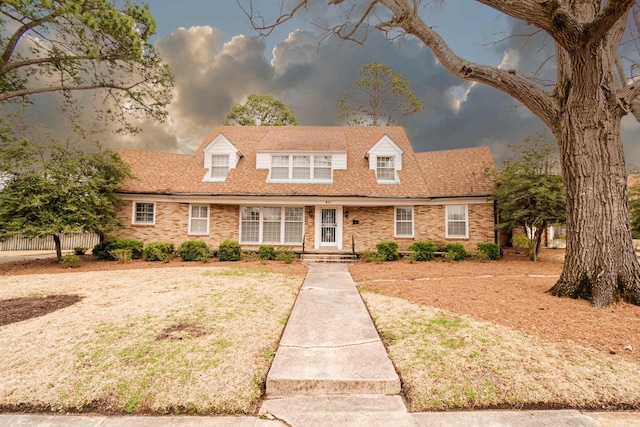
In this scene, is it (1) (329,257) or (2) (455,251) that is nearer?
(2) (455,251)

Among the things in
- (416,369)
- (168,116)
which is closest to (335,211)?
(168,116)

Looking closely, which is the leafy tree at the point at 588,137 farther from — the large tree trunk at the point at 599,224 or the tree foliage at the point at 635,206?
the tree foliage at the point at 635,206

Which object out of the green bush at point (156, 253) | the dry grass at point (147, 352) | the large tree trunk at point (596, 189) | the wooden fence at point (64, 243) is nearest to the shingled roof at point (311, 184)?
the green bush at point (156, 253)

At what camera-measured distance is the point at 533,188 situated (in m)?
11.3

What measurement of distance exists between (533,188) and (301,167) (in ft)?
35.9

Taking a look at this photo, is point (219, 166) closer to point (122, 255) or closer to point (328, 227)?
point (122, 255)

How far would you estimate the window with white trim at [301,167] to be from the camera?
15117 millimetres

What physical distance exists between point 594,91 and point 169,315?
9.43m

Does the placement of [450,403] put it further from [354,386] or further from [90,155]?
[90,155]

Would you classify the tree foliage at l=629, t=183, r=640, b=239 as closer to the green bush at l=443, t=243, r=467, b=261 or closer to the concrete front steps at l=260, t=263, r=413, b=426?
the green bush at l=443, t=243, r=467, b=261

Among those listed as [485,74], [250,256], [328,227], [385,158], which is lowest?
[250,256]

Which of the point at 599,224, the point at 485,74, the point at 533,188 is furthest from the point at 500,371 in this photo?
the point at 533,188

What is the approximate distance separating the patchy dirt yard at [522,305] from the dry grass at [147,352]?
131 inches

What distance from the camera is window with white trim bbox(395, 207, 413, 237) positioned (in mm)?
14492
